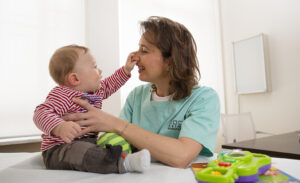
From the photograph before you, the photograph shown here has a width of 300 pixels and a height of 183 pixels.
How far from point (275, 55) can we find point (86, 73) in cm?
298

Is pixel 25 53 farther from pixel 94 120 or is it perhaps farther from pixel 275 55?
pixel 275 55

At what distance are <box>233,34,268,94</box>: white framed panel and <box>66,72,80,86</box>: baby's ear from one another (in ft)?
9.56

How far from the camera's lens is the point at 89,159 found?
821 mm

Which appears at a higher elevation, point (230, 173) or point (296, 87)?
point (296, 87)

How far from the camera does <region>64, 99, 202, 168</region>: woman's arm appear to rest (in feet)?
3.02

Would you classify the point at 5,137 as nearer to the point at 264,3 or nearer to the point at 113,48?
the point at 113,48

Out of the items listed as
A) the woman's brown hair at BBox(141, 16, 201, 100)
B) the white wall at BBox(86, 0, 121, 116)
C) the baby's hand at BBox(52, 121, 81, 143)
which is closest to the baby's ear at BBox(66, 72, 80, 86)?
the baby's hand at BBox(52, 121, 81, 143)

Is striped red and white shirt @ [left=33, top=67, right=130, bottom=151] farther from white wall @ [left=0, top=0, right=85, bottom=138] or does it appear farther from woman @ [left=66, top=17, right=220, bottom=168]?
white wall @ [left=0, top=0, right=85, bottom=138]

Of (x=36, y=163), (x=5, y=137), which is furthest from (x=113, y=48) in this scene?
(x=36, y=163)

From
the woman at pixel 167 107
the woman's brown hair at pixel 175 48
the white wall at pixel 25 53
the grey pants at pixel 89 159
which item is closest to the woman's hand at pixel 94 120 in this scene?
the woman at pixel 167 107

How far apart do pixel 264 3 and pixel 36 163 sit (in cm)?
359

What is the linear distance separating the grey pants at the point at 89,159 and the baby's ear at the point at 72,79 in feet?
1.09

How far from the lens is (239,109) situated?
383 cm

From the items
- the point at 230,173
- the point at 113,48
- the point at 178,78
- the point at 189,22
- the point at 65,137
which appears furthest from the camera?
the point at 189,22
